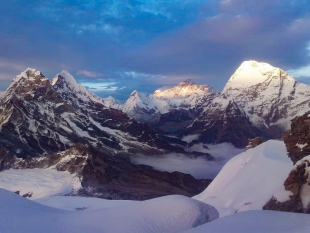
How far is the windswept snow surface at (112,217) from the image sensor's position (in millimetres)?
20995

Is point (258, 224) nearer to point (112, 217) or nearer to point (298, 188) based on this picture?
point (112, 217)

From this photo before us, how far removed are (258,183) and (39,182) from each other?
3648 inches

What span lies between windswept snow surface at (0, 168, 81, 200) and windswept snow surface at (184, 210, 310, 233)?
9222 cm

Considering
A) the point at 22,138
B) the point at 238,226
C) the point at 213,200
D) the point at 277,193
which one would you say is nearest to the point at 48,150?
the point at 22,138

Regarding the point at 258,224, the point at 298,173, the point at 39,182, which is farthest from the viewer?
the point at 39,182

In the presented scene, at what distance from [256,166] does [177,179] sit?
421 feet

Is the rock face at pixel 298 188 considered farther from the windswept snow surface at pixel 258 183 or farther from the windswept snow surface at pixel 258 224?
the windswept snow surface at pixel 258 224

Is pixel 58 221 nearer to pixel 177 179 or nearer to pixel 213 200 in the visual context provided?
pixel 213 200

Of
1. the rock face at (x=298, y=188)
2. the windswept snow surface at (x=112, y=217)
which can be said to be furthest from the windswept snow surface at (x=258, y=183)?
the windswept snow surface at (x=112, y=217)

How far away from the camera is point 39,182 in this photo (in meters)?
122

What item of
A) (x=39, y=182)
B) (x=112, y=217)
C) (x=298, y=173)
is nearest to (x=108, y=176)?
(x=39, y=182)

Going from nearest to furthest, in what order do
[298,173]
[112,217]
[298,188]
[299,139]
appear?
[112,217] < [298,188] < [298,173] < [299,139]

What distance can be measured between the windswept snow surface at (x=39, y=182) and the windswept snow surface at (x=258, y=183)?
231 ft

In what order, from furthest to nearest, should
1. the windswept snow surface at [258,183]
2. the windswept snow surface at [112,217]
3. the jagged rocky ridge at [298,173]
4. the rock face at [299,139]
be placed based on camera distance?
the windswept snow surface at [258,183] < the rock face at [299,139] < the jagged rocky ridge at [298,173] < the windswept snow surface at [112,217]
